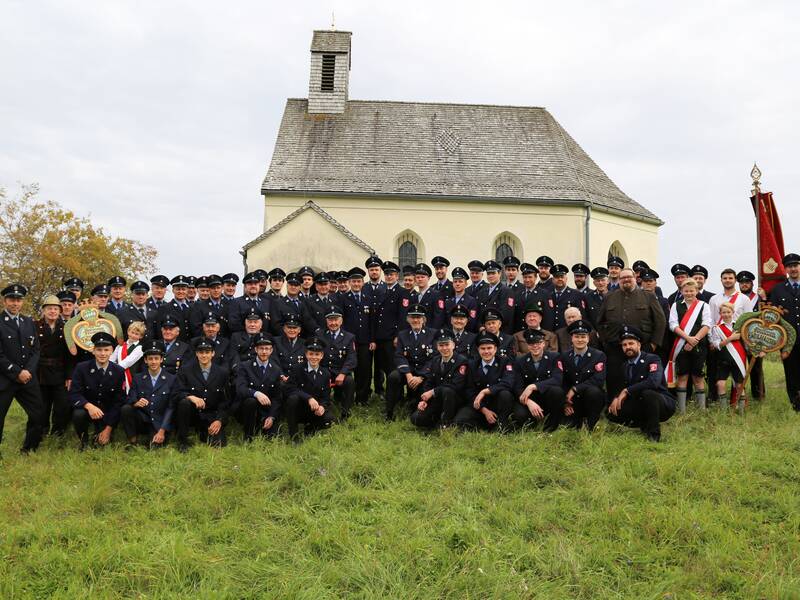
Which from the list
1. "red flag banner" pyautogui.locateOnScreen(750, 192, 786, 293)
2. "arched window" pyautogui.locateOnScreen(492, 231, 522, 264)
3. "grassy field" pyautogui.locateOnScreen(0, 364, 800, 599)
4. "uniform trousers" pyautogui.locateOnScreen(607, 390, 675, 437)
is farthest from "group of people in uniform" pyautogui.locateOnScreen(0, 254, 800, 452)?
"arched window" pyautogui.locateOnScreen(492, 231, 522, 264)

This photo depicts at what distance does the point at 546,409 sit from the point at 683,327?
2.51m

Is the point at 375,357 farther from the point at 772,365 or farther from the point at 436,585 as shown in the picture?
the point at 772,365

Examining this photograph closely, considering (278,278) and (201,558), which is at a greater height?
(278,278)

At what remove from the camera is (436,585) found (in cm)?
454

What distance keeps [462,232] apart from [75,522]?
773 inches

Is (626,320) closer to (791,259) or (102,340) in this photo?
(791,259)

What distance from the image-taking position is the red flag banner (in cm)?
859

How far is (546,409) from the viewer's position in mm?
7527

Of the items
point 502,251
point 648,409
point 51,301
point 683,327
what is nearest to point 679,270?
point 683,327

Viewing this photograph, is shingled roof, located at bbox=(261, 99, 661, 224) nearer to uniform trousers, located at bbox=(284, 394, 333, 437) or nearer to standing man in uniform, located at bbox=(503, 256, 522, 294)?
standing man in uniform, located at bbox=(503, 256, 522, 294)

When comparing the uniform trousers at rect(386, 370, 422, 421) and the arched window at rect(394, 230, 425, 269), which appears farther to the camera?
the arched window at rect(394, 230, 425, 269)

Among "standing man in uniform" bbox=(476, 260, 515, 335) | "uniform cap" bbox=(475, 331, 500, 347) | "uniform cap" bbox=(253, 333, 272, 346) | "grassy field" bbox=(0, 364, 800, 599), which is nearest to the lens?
"grassy field" bbox=(0, 364, 800, 599)

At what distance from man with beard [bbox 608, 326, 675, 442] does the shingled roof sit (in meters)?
16.7

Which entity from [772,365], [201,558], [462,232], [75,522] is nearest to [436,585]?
[201,558]
